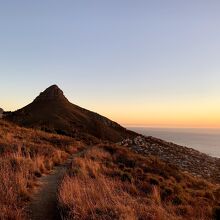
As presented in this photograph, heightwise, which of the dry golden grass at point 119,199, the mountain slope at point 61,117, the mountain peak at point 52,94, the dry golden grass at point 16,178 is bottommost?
the dry golden grass at point 119,199

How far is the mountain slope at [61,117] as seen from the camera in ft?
196

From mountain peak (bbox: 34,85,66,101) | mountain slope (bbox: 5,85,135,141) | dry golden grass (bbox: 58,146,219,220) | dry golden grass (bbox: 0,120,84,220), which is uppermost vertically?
mountain peak (bbox: 34,85,66,101)

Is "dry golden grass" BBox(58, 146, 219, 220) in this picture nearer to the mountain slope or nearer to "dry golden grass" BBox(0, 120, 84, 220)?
"dry golden grass" BBox(0, 120, 84, 220)

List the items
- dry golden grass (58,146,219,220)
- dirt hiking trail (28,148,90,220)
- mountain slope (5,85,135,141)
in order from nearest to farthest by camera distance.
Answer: dry golden grass (58,146,219,220) → dirt hiking trail (28,148,90,220) → mountain slope (5,85,135,141)

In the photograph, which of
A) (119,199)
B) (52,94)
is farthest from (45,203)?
(52,94)

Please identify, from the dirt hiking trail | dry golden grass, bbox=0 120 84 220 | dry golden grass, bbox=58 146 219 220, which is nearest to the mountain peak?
dry golden grass, bbox=58 146 219 220

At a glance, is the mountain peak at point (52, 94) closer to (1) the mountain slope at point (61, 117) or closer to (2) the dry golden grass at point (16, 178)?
(1) the mountain slope at point (61, 117)

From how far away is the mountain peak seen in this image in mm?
80312

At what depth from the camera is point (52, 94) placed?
81375 mm

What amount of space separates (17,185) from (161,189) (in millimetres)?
8409

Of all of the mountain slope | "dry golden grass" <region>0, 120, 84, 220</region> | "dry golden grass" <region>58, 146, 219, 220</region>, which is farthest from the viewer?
the mountain slope

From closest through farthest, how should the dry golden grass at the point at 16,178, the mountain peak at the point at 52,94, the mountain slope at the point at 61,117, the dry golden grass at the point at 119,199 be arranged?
the dry golden grass at the point at 16,178
the dry golden grass at the point at 119,199
the mountain slope at the point at 61,117
the mountain peak at the point at 52,94

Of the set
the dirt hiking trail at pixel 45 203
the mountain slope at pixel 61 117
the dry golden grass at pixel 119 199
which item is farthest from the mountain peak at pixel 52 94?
the dirt hiking trail at pixel 45 203

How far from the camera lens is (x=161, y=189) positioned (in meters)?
18.0
